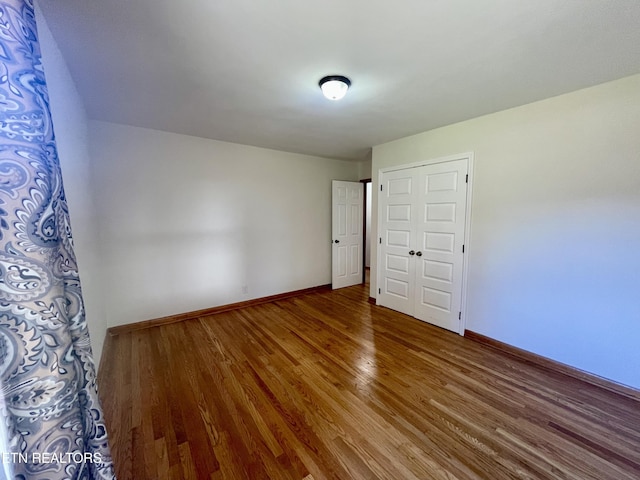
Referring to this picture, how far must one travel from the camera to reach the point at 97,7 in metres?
1.27

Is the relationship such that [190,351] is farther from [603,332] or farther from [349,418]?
[603,332]

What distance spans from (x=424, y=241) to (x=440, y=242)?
0.21 meters

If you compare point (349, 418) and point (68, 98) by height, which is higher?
point (68, 98)

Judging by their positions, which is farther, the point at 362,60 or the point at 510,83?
the point at 510,83

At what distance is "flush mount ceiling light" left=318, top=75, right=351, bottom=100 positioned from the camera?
6.18ft

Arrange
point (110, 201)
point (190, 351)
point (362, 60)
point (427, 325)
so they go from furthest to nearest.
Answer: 1. point (427, 325)
2. point (110, 201)
3. point (190, 351)
4. point (362, 60)

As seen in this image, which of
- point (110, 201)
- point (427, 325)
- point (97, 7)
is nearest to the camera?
point (97, 7)

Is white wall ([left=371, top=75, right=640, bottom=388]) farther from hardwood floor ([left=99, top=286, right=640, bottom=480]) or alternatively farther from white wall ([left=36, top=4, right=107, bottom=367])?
white wall ([left=36, top=4, right=107, bottom=367])

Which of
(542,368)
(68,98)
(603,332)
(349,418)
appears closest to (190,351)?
(349,418)

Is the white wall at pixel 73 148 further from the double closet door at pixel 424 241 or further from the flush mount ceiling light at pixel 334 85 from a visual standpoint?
the double closet door at pixel 424 241

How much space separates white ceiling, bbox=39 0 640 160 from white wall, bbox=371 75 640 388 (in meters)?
0.27

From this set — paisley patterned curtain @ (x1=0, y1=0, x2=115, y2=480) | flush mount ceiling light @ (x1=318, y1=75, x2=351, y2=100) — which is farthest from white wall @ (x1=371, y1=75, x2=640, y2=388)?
paisley patterned curtain @ (x1=0, y1=0, x2=115, y2=480)

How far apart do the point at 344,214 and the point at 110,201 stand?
3498 millimetres

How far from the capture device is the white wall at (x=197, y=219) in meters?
2.93
